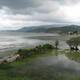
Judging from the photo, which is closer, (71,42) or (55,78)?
(55,78)

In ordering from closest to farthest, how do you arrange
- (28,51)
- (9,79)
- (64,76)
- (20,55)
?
(9,79)
(64,76)
(20,55)
(28,51)

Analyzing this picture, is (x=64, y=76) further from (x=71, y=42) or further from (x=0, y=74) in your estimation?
(x=71, y=42)

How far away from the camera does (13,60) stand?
53562 mm

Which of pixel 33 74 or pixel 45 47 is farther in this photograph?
pixel 45 47

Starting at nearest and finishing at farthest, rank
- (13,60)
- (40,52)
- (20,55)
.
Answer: (13,60)
(20,55)
(40,52)

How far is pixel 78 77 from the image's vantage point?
35938mm

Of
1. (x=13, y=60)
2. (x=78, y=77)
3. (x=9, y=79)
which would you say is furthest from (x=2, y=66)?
(x=78, y=77)

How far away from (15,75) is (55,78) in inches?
457

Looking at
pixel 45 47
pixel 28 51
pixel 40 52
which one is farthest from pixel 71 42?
pixel 28 51

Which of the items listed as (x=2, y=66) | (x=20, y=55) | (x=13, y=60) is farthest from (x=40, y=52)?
(x=2, y=66)

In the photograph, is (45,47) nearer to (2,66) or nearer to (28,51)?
(28,51)

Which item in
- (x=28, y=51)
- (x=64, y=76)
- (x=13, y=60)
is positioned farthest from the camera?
(x=28, y=51)

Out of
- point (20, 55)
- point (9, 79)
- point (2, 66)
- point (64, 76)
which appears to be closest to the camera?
point (9, 79)

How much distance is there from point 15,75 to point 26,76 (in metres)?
3.40
